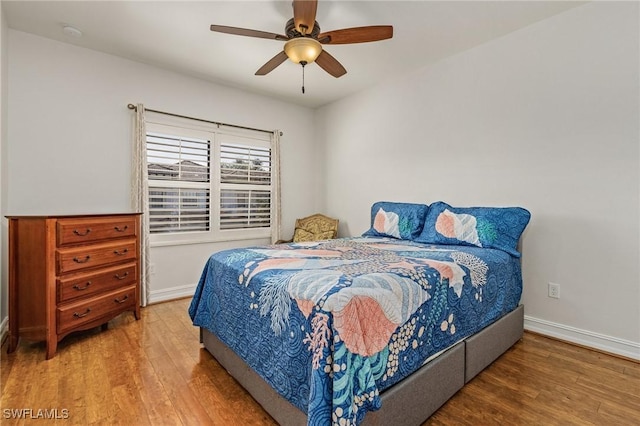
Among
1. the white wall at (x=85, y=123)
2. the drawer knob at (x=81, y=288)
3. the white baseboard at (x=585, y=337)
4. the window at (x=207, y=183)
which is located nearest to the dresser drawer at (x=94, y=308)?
the drawer knob at (x=81, y=288)

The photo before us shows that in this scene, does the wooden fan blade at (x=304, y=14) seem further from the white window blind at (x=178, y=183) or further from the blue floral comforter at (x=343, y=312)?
the white window blind at (x=178, y=183)

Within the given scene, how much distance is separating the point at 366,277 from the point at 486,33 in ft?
8.65

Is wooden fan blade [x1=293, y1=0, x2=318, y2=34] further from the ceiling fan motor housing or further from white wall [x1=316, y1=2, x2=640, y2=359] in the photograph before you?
white wall [x1=316, y1=2, x2=640, y2=359]

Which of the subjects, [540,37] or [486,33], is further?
[486,33]

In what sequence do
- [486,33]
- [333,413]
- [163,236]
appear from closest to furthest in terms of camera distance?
[333,413] → [486,33] → [163,236]

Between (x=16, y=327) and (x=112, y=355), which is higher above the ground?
(x=16, y=327)

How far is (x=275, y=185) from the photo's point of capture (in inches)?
171

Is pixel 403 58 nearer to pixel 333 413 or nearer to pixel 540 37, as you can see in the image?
pixel 540 37

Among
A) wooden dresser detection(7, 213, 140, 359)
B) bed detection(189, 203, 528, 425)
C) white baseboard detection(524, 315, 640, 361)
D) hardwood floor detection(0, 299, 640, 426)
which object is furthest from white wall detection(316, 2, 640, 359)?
wooden dresser detection(7, 213, 140, 359)

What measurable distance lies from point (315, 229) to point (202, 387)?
8.99 feet

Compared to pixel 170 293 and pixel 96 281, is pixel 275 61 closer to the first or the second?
pixel 96 281

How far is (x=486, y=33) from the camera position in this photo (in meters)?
2.73

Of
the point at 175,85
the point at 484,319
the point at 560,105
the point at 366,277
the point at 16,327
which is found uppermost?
the point at 175,85

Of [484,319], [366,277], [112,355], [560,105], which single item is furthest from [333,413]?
[560,105]
